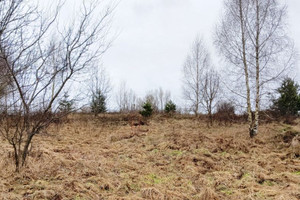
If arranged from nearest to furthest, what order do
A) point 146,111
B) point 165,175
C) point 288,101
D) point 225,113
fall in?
point 165,175 → point 225,113 → point 146,111 → point 288,101

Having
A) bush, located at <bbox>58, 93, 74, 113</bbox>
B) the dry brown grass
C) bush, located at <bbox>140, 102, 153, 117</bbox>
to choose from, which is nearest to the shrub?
bush, located at <bbox>140, 102, 153, 117</bbox>

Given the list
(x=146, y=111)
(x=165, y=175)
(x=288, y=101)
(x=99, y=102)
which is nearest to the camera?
(x=165, y=175)

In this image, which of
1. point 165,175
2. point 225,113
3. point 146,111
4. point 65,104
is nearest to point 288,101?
point 225,113

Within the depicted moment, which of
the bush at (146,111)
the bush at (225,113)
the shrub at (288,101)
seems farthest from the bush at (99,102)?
the shrub at (288,101)

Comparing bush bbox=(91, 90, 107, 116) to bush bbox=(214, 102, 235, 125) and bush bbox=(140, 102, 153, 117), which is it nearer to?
bush bbox=(140, 102, 153, 117)

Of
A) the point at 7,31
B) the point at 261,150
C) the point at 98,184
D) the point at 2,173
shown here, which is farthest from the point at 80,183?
the point at 261,150

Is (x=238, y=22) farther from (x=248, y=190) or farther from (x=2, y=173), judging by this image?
(x=2, y=173)

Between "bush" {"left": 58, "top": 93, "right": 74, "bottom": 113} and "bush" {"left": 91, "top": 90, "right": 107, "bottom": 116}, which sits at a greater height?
"bush" {"left": 91, "top": 90, "right": 107, "bottom": 116}

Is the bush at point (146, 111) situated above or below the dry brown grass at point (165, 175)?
above

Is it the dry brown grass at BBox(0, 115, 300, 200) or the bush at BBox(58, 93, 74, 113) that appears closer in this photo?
the dry brown grass at BBox(0, 115, 300, 200)

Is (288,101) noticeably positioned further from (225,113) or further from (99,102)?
(99,102)

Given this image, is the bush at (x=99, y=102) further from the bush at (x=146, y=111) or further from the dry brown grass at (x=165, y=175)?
the dry brown grass at (x=165, y=175)

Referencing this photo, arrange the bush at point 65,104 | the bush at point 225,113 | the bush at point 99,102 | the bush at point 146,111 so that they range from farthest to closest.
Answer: the bush at point 146,111 → the bush at point 99,102 → the bush at point 225,113 → the bush at point 65,104

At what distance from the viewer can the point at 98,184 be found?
3721mm
